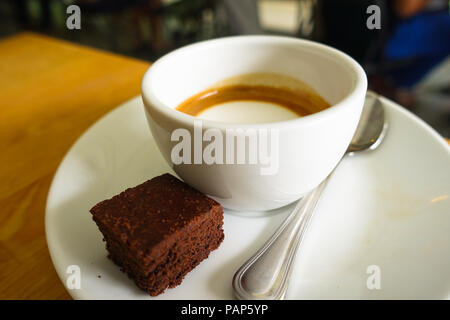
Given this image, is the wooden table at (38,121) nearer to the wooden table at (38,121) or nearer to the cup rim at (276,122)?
the wooden table at (38,121)

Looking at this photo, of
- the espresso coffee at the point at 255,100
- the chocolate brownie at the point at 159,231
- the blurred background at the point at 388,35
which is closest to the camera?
the chocolate brownie at the point at 159,231

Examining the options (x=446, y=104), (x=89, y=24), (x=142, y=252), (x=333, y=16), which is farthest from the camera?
(x=89, y=24)

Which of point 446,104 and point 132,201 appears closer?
point 132,201

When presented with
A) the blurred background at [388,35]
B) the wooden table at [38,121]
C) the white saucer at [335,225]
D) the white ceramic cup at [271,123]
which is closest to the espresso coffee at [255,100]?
the white ceramic cup at [271,123]

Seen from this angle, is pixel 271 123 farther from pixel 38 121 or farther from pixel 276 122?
pixel 38 121

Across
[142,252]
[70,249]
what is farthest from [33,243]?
[142,252]

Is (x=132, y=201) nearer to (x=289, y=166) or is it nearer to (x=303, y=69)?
(x=289, y=166)
